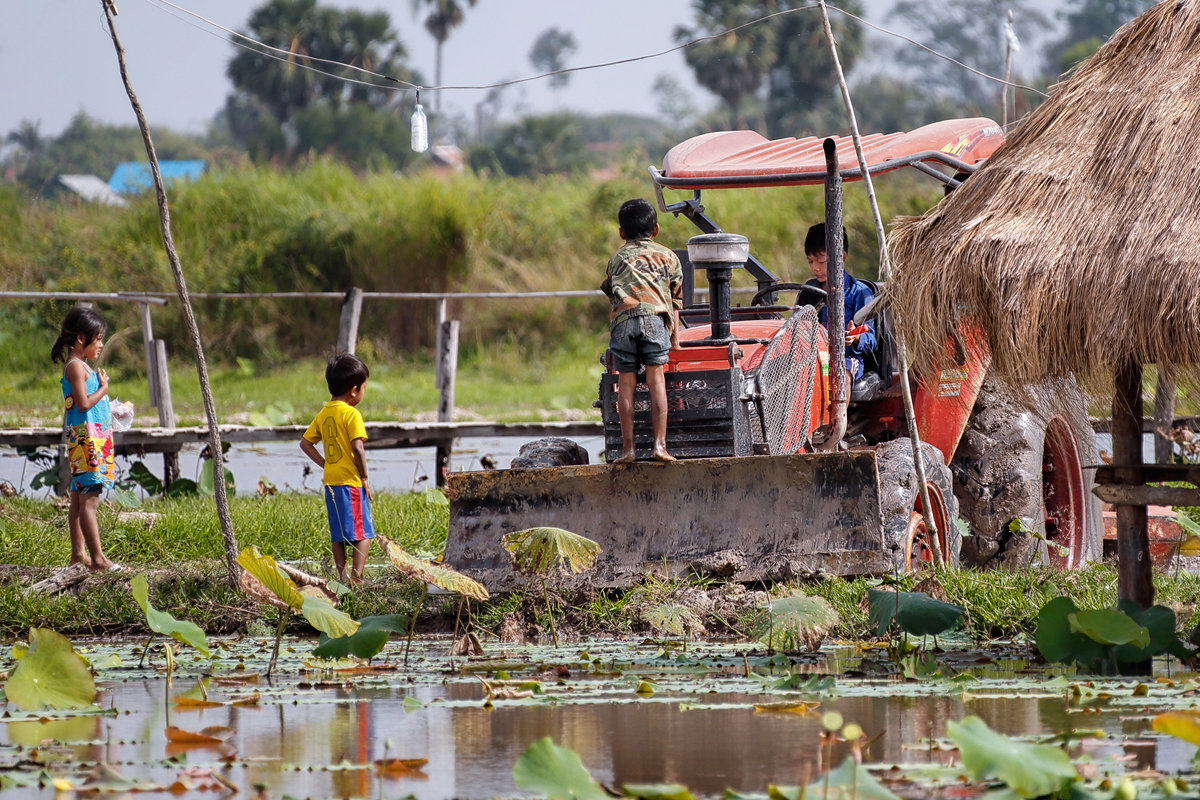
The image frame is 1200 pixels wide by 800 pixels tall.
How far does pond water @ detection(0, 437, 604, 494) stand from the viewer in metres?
14.4

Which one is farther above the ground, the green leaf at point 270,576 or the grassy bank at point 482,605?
the green leaf at point 270,576

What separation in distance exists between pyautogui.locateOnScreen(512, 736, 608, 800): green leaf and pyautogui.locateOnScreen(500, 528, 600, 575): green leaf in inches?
97.6

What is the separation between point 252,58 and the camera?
166ft

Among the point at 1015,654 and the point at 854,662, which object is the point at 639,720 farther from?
the point at 1015,654

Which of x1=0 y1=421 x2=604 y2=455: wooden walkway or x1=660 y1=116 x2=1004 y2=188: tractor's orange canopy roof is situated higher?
x1=660 y1=116 x2=1004 y2=188: tractor's orange canopy roof

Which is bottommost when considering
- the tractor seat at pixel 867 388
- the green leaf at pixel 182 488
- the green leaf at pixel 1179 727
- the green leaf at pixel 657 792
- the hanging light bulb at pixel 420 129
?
the green leaf at pixel 657 792

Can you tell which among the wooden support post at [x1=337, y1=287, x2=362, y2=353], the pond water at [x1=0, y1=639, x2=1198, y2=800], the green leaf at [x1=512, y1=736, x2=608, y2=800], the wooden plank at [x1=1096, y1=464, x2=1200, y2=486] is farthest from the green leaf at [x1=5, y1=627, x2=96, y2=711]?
the wooden support post at [x1=337, y1=287, x2=362, y2=353]

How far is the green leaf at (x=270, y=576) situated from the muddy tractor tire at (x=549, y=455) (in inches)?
77.3

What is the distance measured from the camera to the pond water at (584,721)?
397 cm

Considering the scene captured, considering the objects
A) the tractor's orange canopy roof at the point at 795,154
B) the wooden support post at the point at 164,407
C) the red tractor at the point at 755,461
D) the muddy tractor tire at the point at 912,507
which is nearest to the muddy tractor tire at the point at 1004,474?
the red tractor at the point at 755,461

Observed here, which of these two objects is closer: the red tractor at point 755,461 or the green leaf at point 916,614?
the green leaf at point 916,614

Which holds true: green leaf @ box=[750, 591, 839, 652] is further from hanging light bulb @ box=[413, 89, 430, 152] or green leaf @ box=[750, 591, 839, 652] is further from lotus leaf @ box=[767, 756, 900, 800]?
hanging light bulb @ box=[413, 89, 430, 152]

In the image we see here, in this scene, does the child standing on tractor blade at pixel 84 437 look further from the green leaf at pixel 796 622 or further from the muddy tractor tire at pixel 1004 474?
the muddy tractor tire at pixel 1004 474

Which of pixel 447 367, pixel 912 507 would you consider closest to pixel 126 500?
pixel 447 367
